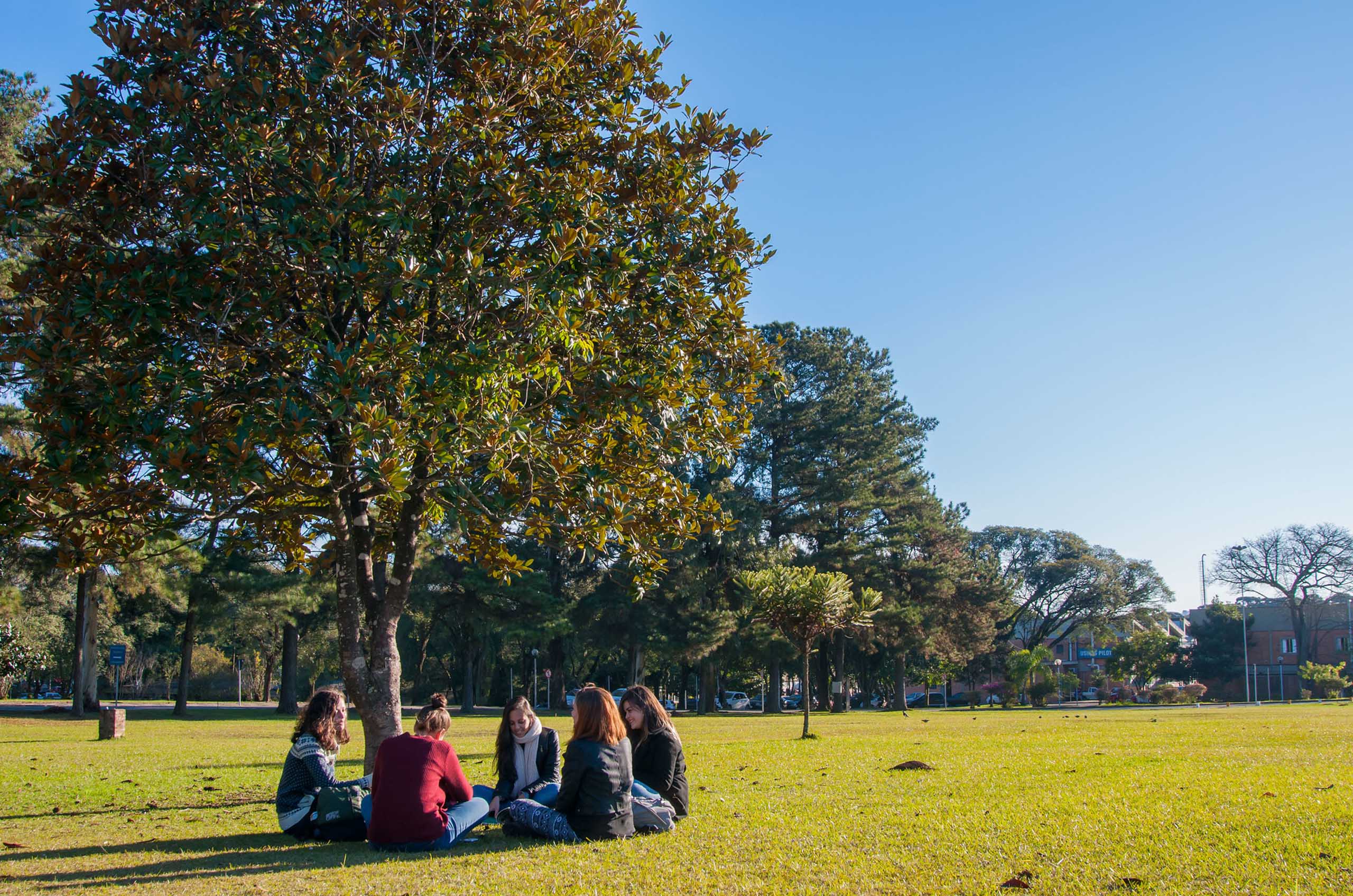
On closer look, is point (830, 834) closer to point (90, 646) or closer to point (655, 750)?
point (655, 750)

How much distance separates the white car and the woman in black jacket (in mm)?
61153

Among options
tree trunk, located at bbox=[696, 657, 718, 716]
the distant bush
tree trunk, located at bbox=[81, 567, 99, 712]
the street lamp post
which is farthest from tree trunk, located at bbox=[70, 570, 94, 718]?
the distant bush

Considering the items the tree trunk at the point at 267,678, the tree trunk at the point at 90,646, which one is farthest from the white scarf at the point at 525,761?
the tree trunk at the point at 267,678

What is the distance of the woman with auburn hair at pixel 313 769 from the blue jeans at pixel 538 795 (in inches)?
37.1

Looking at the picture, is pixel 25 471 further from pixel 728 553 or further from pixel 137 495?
pixel 728 553

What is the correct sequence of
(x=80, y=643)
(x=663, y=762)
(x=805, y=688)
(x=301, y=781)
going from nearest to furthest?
(x=301, y=781) < (x=663, y=762) < (x=805, y=688) < (x=80, y=643)

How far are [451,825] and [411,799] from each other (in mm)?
398

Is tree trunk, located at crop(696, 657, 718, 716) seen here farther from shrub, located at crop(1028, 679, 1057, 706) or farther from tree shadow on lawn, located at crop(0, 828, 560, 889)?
tree shadow on lawn, located at crop(0, 828, 560, 889)

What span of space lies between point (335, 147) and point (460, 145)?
1.28 metres

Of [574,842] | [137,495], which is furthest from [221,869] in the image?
[137,495]

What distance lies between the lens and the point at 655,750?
8266 millimetres

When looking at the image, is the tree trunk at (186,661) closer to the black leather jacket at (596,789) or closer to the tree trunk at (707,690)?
the tree trunk at (707,690)

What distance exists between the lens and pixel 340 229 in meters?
9.60

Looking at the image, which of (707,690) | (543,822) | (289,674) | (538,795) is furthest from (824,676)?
(543,822)
